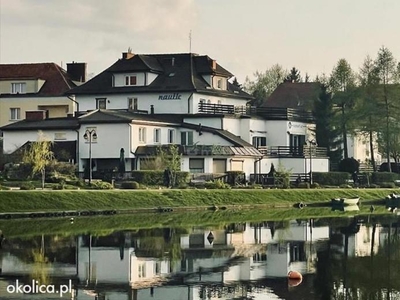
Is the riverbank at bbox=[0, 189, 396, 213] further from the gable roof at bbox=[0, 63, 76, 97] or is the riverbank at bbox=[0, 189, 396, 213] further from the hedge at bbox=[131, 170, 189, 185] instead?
the gable roof at bbox=[0, 63, 76, 97]

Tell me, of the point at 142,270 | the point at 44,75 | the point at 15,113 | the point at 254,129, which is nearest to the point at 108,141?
the point at 254,129

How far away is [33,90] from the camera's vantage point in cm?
10600

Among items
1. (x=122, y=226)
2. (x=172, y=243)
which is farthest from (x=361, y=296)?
(x=122, y=226)

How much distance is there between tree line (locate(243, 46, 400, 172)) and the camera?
94.4 m

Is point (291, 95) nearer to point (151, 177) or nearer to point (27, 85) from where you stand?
point (27, 85)

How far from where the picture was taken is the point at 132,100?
93.3m

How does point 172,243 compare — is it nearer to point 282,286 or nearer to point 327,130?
point 282,286

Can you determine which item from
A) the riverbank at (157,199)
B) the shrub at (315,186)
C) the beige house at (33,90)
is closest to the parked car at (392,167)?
the shrub at (315,186)

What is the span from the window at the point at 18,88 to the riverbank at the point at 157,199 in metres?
38.8

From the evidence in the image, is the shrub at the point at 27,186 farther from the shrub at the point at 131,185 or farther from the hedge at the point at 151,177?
the hedge at the point at 151,177

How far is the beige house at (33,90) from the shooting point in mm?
104062

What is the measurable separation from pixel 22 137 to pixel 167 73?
17252 mm

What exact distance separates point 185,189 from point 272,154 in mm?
21621

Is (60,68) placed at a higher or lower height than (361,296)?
higher
